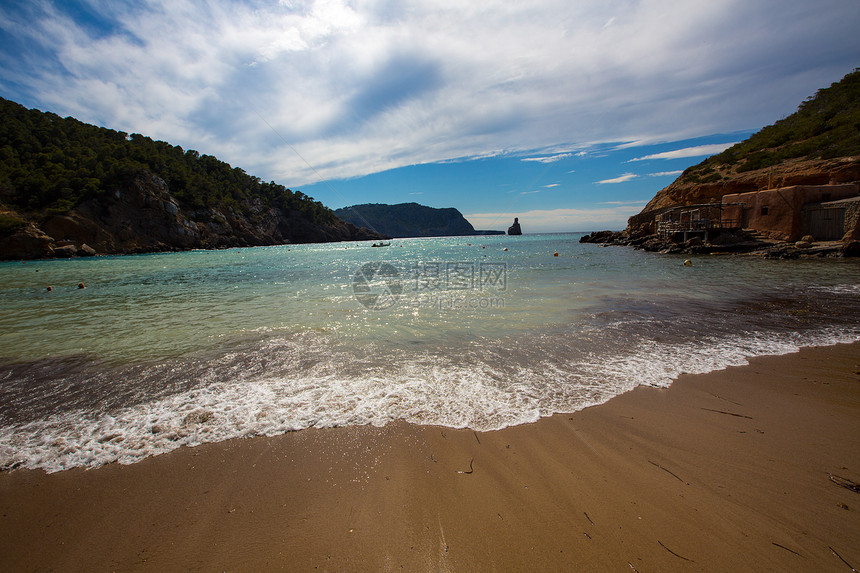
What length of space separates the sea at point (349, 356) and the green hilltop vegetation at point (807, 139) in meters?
29.2

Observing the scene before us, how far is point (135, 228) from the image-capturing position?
56.4 m

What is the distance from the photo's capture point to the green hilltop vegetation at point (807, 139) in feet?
95.0

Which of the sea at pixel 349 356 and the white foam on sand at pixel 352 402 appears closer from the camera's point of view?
the white foam on sand at pixel 352 402

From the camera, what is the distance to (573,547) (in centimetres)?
220

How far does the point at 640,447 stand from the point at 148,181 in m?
80.2

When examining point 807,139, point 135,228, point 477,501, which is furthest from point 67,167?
point 807,139

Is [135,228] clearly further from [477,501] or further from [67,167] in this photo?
[477,501]

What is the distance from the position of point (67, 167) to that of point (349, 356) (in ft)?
267

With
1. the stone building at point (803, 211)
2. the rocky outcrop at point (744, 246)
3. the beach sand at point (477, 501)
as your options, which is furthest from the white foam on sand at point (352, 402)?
the stone building at point (803, 211)

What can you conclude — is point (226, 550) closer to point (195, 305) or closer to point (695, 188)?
point (195, 305)

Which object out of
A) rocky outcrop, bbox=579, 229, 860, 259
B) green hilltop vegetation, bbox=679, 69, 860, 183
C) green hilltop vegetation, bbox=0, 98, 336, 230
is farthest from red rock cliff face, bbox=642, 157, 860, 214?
green hilltop vegetation, bbox=0, 98, 336, 230

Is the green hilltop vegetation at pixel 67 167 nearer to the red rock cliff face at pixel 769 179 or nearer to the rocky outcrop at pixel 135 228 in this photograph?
the rocky outcrop at pixel 135 228

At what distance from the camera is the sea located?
12.7 ft

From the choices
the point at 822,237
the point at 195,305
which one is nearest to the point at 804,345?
the point at 195,305
